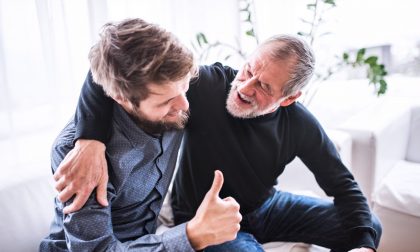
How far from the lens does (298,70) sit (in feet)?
3.38

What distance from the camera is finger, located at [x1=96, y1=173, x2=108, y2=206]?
737 mm

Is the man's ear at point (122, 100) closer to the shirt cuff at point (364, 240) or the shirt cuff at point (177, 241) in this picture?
the shirt cuff at point (177, 241)

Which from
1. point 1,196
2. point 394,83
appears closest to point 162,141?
point 1,196

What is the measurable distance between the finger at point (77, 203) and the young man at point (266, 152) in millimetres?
426

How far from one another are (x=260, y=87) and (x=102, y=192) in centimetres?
58

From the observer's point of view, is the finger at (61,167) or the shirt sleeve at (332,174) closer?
the finger at (61,167)

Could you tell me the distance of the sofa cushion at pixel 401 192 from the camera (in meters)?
1.33

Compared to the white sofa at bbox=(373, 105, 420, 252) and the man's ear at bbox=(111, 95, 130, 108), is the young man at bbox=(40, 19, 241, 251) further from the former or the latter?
the white sofa at bbox=(373, 105, 420, 252)

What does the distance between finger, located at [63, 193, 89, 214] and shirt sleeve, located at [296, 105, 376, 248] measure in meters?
0.71

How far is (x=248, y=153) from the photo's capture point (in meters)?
1.09

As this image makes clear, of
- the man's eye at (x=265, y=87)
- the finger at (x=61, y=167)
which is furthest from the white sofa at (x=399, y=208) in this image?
the finger at (x=61, y=167)

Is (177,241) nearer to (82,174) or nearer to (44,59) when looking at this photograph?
(82,174)

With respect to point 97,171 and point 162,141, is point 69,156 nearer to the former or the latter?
point 97,171

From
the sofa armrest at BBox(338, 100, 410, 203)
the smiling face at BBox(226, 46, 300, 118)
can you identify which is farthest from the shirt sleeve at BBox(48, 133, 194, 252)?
the sofa armrest at BBox(338, 100, 410, 203)
